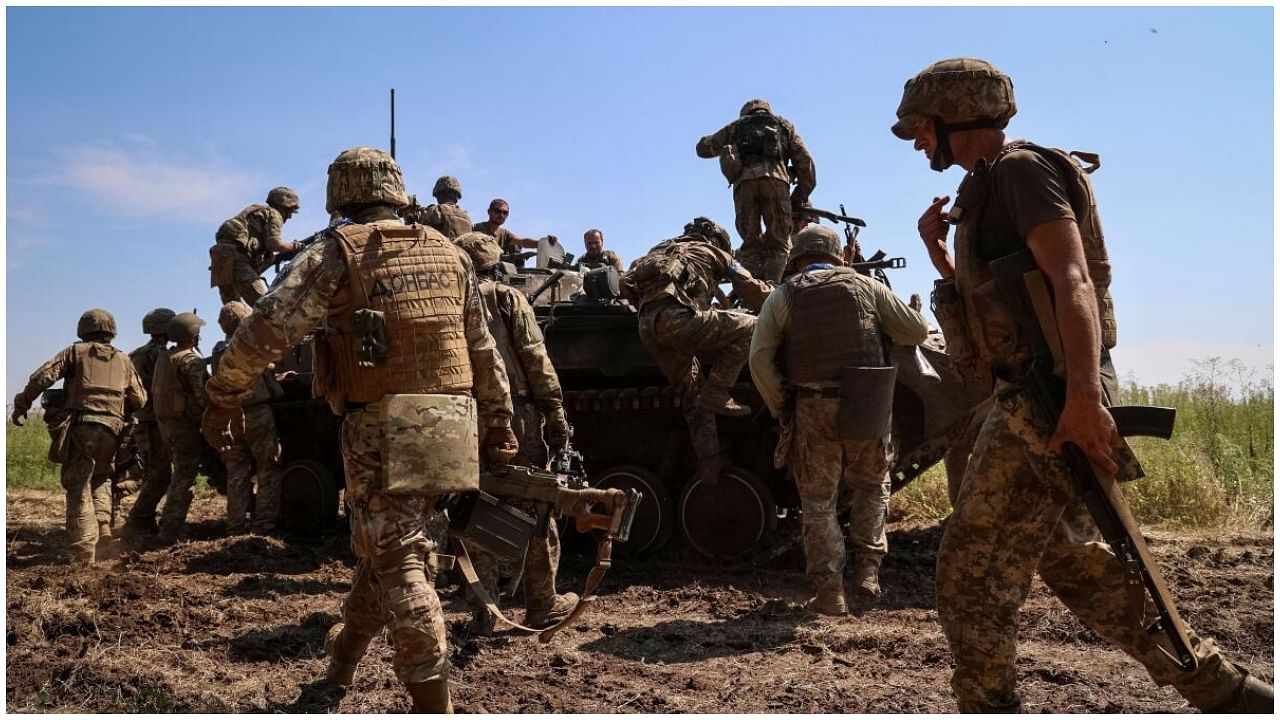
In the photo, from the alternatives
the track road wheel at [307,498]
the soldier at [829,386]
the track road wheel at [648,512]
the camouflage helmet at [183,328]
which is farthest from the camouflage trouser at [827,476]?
the camouflage helmet at [183,328]

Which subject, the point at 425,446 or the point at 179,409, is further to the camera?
the point at 179,409

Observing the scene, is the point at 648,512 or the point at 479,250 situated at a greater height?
the point at 479,250

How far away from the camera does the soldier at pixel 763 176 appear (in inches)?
430

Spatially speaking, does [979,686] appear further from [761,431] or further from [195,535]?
[195,535]

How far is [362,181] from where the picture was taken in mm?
4789

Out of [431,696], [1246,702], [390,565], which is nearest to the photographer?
[1246,702]

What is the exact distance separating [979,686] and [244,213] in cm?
991

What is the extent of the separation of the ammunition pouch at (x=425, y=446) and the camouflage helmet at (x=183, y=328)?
673 cm

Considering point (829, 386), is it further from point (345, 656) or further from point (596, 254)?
point (596, 254)

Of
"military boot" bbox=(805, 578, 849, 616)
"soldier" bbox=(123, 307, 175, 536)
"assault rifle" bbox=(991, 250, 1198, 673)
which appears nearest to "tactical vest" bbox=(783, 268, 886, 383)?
"military boot" bbox=(805, 578, 849, 616)

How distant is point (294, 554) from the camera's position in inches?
360

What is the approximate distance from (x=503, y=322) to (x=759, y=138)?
4.84m

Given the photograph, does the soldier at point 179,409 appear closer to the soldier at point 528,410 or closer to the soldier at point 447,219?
the soldier at point 447,219

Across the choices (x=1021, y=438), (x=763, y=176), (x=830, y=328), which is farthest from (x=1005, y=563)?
(x=763, y=176)
